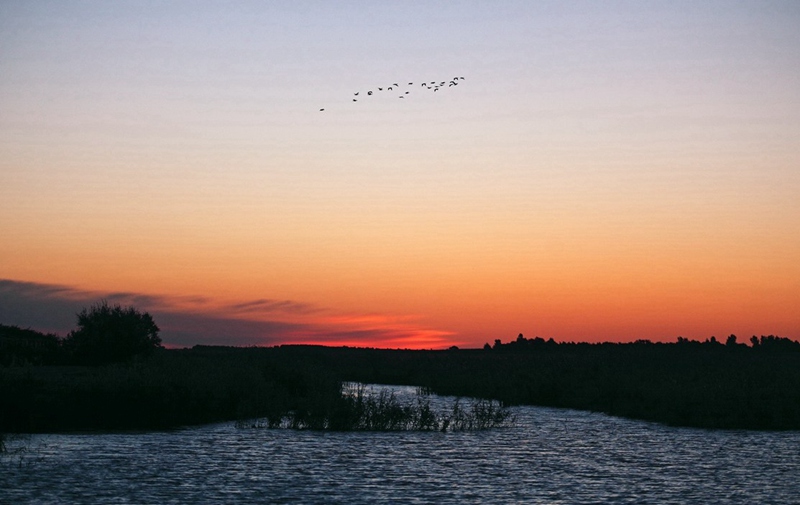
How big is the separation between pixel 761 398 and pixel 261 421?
24008 mm

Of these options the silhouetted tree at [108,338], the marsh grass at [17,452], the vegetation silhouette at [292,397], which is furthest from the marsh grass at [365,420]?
the silhouetted tree at [108,338]

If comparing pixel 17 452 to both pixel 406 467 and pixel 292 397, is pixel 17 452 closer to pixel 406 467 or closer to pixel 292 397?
pixel 406 467

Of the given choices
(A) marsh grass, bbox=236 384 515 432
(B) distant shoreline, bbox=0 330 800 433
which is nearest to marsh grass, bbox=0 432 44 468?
(B) distant shoreline, bbox=0 330 800 433

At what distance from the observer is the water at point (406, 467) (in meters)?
23.0

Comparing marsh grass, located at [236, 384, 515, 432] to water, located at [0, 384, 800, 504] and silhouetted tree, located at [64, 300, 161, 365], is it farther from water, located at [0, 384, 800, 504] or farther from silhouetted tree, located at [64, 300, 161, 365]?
silhouetted tree, located at [64, 300, 161, 365]

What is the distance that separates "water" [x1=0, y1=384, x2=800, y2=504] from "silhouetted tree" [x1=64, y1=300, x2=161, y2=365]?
2611 cm

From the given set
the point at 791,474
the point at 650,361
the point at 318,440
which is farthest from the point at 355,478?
the point at 650,361

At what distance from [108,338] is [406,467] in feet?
128

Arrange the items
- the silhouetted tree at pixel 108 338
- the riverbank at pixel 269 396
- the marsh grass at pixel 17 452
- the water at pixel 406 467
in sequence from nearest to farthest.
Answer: the water at pixel 406 467, the marsh grass at pixel 17 452, the riverbank at pixel 269 396, the silhouetted tree at pixel 108 338

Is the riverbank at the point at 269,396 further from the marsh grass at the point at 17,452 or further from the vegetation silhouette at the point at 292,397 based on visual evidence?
the marsh grass at the point at 17,452

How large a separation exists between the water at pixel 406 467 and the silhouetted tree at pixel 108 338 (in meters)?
26.1

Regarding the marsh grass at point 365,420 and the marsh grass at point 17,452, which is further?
the marsh grass at point 365,420

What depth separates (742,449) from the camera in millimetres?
31969

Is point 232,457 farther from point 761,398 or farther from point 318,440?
point 761,398
